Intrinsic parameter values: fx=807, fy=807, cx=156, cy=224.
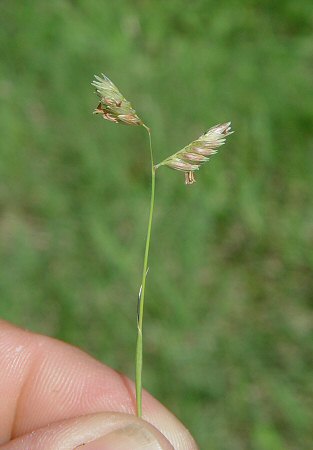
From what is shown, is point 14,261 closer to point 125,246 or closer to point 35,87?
point 125,246

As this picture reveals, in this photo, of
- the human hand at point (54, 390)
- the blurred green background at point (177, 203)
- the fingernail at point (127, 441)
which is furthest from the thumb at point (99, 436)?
the blurred green background at point (177, 203)

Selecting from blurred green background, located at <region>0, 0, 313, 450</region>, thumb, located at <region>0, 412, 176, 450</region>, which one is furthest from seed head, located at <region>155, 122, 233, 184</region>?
blurred green background, located at <region>0, 0, 313, 450</region>

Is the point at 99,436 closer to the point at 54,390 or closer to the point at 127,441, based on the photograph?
the point at 127,441

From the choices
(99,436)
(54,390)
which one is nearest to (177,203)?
(54,390)

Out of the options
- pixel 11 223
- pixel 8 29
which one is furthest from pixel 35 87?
pixel 11 223

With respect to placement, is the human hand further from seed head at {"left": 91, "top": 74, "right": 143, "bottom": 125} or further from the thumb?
seed head at {"left": 91, "top": 74, "right": 143, "bottom": 125}
